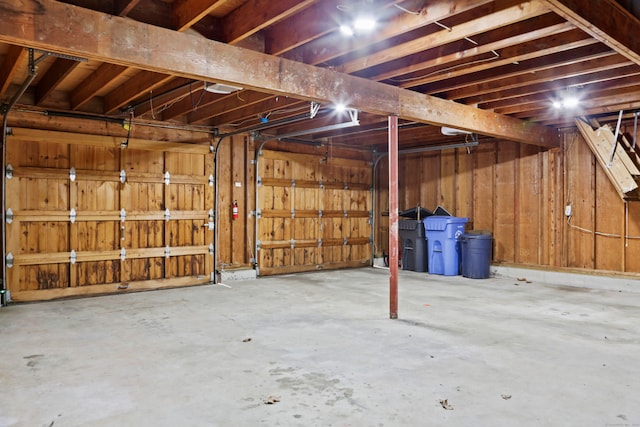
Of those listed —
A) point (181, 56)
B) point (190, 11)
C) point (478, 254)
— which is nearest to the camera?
point (190, 11)

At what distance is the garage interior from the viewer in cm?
283

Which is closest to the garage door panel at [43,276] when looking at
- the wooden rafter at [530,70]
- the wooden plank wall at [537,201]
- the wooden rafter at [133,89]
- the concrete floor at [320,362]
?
the concrete floor at [320,362]

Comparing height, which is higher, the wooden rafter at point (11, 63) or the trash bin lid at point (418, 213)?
the wooden rafter at point (11, 63)

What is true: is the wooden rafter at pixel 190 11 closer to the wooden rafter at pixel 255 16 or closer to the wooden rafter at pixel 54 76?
the wooden rafter at pixel 255 16

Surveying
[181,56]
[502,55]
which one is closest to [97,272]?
[181,56]

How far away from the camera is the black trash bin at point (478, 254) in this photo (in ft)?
24.0

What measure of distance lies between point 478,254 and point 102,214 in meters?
5.71

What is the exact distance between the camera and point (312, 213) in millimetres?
8289

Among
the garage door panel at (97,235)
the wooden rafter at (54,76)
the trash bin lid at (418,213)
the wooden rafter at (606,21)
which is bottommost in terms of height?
the garage door panel at (97,235)

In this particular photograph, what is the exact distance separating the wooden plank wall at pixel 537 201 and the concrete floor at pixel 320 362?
4.83 ft

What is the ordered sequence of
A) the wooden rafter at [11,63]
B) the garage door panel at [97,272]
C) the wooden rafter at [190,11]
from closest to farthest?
1. the wooden rafter at [190,11]
2. the wooden rafter at [11,63]
3. the garage door panel at [97,272]

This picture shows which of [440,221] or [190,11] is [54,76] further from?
[440,221]

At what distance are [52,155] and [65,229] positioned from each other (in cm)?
95

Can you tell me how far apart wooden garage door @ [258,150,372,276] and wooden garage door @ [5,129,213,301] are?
1121 mm
